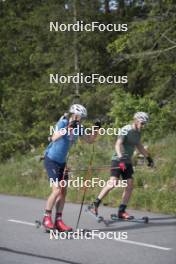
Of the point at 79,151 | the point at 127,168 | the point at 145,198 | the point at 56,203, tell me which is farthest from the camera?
the point at 79,151

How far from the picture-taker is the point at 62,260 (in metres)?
8.02

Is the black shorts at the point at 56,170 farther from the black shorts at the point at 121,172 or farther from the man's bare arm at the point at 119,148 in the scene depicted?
the black shorts at the point at 121,172

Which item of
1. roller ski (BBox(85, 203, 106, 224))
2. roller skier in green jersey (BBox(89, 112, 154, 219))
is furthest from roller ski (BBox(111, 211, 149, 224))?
roller ski (BBox(85, 203, 106, 224))

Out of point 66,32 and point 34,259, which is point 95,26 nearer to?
point 66,32

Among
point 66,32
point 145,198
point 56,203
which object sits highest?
point 66,32

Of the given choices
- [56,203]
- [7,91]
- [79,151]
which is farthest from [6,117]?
[56,203]

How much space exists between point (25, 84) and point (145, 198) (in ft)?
68.2

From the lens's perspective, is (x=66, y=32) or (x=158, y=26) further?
(x=66, y=32)

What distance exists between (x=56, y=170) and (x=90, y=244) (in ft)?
4.66

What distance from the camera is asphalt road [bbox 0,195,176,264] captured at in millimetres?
8062

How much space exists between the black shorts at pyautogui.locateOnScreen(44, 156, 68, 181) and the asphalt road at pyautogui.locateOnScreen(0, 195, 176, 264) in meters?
0.88

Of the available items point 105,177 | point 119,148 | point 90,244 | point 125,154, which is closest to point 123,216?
point 125,154

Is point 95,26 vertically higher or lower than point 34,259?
higher

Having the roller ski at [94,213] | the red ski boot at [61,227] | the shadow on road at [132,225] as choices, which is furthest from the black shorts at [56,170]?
the roller ski at [94,213]
